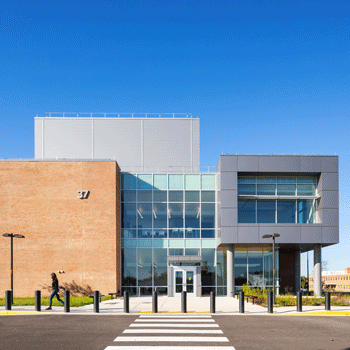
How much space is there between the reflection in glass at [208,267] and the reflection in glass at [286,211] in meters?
5.43

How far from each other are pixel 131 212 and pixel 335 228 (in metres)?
14.3

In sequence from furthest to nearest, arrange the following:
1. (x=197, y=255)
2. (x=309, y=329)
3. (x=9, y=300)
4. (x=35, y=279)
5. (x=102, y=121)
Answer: (x=102, y=121)
(x=197, y=255)
(x=35, y=279)
(x=9, y=300)
(x=309, y=329)

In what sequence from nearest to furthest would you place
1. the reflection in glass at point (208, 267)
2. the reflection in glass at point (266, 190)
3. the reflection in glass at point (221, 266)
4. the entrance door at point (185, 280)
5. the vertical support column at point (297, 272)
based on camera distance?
the reflection in glass at point (266, 190) < the entrance door at point (185, 280) < the reflection in glass at point (208, 267) < the reflection in glass at point (221, 266) < the vertical support column at point (297, 272)

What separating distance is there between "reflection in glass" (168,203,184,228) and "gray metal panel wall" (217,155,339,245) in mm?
3915

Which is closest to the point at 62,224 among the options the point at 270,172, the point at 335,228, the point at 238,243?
the point at 238,243

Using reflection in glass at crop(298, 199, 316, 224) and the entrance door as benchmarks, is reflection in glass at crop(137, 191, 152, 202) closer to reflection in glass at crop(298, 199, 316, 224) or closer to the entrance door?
the entrance door

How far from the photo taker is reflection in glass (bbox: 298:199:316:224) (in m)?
29.3

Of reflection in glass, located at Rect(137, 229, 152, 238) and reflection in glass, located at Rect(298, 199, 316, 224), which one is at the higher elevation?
reflection in glass, located at Rect(298, 199, 316, 224)

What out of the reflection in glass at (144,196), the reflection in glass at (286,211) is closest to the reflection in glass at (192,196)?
the reflection in glass at (144,196)

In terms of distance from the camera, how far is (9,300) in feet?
59.3

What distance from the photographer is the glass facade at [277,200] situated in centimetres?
2933

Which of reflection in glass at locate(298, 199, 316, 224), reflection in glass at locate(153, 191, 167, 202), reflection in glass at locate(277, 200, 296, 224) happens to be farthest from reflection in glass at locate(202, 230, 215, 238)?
reflection in glass at locate(298, 199, 316, 224)

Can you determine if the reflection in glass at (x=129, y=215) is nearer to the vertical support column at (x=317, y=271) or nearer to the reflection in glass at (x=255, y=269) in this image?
the reflection in glass at (x=255, y=269)

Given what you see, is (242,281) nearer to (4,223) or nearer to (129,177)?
(129,177)
